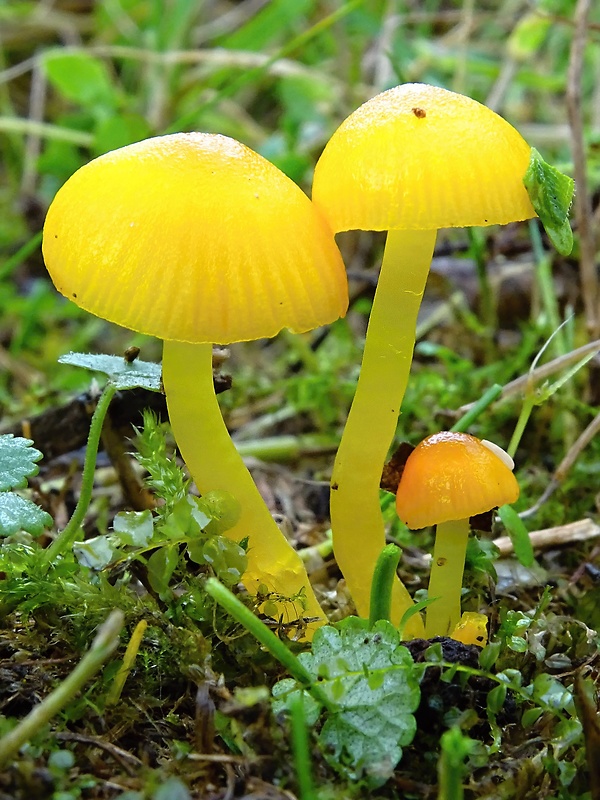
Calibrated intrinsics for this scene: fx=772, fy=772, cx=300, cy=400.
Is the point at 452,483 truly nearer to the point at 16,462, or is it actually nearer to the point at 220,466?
the point at 220,466

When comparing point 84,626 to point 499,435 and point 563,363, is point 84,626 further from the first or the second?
point 499,435

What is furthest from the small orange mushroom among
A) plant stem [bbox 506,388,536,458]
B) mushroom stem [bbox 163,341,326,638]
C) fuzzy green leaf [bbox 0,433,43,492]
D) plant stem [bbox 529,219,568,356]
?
plant stem [bbox 529,219,568,356]

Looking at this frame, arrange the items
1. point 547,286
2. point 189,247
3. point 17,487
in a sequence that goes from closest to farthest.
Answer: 1. point 189,247
2. point 17,487
3. point 547,286

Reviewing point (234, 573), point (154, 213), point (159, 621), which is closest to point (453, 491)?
Answer: point (234, 573)

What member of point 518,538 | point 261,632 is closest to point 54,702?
point 261,632

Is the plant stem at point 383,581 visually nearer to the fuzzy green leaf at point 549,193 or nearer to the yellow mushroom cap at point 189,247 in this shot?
the yellow mushroom cap at point 189,247

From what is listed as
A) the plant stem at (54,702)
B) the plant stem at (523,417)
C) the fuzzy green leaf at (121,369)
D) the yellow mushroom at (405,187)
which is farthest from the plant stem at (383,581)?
the plant stem at (523,417)
